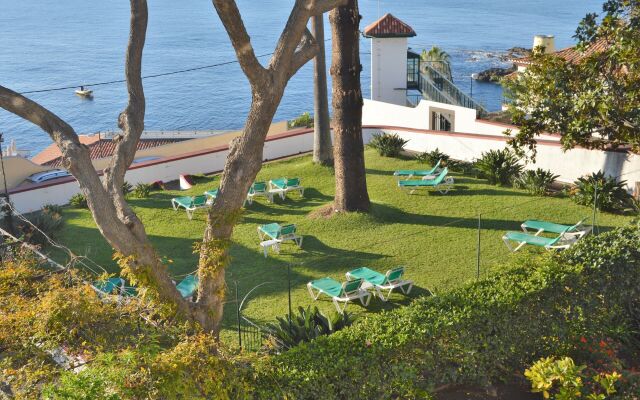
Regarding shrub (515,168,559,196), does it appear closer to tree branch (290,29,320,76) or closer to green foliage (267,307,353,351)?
green foliage (267,307,353,351)

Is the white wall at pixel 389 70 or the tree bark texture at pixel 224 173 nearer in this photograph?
the tree bark texture at pixel 224 173

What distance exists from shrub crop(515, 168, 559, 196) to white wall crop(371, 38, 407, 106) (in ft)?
45.9

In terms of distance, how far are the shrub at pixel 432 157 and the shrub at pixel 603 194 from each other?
504 centimetres

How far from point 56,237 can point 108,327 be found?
38.8 ft

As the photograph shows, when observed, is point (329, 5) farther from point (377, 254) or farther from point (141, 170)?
point (141, 170)

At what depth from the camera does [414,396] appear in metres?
9.00

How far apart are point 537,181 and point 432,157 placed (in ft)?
13.9

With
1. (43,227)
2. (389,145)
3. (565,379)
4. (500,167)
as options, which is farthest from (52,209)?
(565,379)

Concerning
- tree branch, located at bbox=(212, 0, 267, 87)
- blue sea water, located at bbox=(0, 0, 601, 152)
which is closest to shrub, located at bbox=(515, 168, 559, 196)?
tree branch, located at bbox=(212, 0, 267, 87)

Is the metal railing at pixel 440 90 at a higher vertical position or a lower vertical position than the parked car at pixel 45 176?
higher

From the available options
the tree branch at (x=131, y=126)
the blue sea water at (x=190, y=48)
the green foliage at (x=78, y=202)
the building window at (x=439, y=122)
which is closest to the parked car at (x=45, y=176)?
the green foliage at (x=78, y=202)

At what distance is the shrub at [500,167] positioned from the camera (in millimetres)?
20984

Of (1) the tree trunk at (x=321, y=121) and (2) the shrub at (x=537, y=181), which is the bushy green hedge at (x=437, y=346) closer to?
(2) the shrub at (x=537, y=181)

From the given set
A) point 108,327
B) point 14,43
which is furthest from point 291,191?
point 14,43
